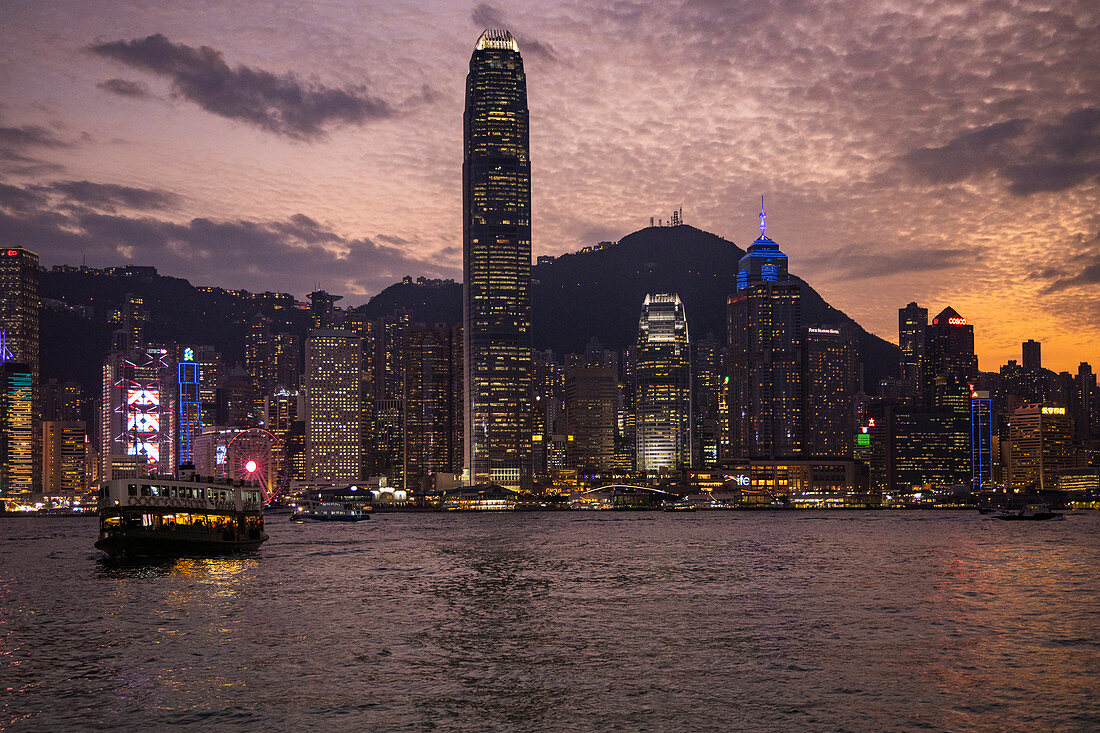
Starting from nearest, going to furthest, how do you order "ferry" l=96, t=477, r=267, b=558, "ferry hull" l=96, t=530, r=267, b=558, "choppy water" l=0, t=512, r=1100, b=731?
"choppy water" l=0, t=512, r=1100, b=731
"ferry" l=96, t=477, r=267, b=558
"ferry hull" l=96, t=530, r=267, b=558

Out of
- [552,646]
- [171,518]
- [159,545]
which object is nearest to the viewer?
[552,646]

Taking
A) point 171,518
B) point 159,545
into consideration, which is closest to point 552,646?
point 159,545

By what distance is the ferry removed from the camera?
108 meters

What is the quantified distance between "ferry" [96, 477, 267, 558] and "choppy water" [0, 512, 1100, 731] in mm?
3822

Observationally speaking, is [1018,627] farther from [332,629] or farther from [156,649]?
[156,649]

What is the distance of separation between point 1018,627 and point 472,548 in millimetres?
88514

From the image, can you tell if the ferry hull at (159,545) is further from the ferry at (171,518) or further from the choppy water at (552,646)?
the choppy water at (552,646)

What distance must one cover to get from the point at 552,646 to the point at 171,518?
7110 cm

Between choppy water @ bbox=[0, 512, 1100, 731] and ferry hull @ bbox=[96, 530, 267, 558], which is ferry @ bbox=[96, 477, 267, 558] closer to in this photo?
ferry hull @ bbox=[96, 530, 267, 558]

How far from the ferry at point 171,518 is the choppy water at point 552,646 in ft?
12.5

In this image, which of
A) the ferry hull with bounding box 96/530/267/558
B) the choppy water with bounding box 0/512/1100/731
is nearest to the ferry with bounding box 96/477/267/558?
the ferry hull with bounding box 96/530/267/558

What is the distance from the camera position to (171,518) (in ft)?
365

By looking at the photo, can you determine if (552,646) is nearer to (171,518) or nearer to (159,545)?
(159,545)

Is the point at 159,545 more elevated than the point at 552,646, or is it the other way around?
the point at 552,646
